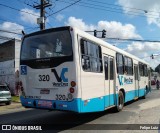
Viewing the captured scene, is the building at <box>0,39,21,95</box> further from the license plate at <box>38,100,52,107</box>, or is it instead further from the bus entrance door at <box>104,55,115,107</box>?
the license plate at <box>38,100,52,107</box>

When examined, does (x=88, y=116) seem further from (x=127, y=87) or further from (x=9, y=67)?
(x=9, y=67)

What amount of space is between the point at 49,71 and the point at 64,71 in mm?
655

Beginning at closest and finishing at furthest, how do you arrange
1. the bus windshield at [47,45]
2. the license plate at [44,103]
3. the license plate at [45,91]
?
the bus windshield at [47,45]
the license plate at [44,103]
the license plate at [45,91]

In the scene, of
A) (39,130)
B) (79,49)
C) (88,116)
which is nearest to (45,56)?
(79,49)

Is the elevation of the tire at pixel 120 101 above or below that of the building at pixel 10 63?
below

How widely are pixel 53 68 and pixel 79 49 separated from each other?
111 centimetres

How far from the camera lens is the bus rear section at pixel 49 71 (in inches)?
343

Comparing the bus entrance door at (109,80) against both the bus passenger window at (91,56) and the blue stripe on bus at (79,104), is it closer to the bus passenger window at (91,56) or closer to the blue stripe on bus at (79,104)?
the blue stripe on bus at (79,104)

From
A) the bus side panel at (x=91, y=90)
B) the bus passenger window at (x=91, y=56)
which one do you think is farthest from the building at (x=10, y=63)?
the bus side panel at (x=91, y=90)

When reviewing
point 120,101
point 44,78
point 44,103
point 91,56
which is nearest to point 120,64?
point 120,101

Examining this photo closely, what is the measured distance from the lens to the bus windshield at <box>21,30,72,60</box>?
9031 millimetres

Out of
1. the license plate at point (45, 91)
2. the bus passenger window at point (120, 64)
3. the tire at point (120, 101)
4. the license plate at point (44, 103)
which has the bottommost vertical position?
the tire at point (120, 101)

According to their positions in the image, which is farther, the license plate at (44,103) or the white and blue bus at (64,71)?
the license plate at (44,103)

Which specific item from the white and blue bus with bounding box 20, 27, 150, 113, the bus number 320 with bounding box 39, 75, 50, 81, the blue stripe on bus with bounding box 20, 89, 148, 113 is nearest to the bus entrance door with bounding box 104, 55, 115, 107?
the white and blue bus with bounding box 20, 27, 150, 113
